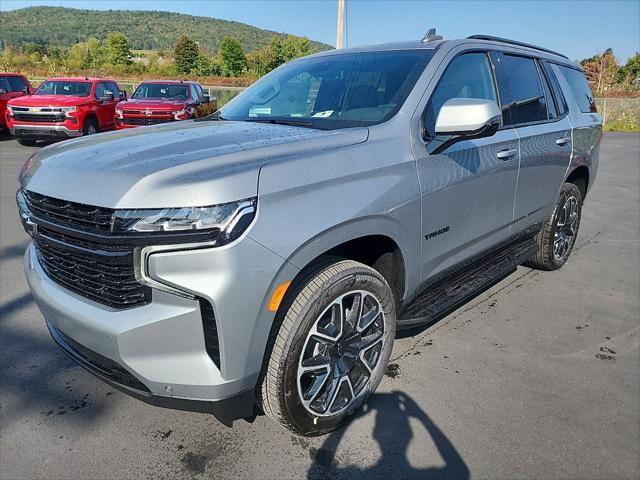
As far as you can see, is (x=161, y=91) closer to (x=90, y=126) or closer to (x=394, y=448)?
(x=90, y=126)

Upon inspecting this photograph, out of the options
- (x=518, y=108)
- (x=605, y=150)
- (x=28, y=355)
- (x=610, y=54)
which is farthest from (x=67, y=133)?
(x=610, y=54)

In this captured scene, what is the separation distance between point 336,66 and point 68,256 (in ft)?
7.00

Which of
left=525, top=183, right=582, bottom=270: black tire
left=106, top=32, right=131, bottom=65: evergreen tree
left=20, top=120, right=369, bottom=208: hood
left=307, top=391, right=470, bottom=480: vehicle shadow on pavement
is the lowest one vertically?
left=307, top=391, right=470, bottom=480: vehicle shadow on pavement

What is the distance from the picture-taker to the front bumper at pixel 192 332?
180 centimetres

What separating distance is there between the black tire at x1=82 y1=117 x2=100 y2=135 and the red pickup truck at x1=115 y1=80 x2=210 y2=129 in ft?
2.76

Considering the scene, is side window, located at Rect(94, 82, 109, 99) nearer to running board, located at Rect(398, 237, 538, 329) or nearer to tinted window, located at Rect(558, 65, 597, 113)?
tinted window, located at Rect(558, 65, 597, 113)

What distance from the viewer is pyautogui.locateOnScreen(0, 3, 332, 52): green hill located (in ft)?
363

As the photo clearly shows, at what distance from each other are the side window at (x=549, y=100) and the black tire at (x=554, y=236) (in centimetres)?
72

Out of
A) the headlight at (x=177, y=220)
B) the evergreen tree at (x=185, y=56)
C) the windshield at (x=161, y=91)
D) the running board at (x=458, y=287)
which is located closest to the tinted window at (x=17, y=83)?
the windshield at (x=161, y=91)

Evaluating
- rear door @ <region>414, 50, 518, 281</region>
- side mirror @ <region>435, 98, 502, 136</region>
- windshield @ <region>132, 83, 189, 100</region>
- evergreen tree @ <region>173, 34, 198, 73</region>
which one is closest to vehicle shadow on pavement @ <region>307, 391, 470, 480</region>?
rear door @ <region>414, 50, 518, 281</region>

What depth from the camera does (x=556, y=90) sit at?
432cm

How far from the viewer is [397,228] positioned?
251 cm

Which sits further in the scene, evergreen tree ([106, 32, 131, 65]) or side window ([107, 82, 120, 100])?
evergreen tree ([106, 32, 131, 65])

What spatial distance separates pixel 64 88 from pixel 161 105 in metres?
3.31
